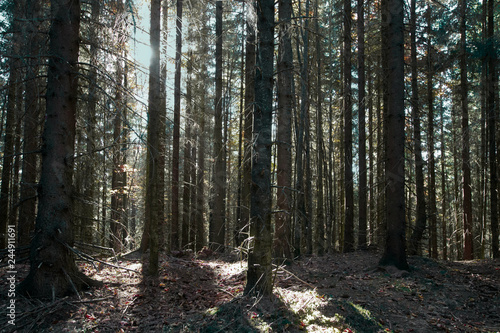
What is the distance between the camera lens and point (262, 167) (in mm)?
4953

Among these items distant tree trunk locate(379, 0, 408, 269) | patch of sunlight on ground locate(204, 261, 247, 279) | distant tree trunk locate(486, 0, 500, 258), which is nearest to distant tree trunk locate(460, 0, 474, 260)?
distant tree trunk locate(486, 0, 500, 258)

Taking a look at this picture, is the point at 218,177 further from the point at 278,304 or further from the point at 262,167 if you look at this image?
the point at 278,304

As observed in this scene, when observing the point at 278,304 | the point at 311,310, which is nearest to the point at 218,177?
the point at 278,304

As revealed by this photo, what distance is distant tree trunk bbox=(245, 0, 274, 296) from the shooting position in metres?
4.92

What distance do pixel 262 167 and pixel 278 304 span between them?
7.39 feet

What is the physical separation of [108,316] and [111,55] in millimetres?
4598

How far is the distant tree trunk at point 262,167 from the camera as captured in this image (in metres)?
4.92

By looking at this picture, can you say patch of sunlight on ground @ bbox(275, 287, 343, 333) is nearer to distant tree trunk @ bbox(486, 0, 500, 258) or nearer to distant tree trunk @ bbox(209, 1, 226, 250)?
distant tree trunk @ bbox(209, 1, 226, 250)

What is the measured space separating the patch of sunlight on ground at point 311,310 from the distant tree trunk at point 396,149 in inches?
132

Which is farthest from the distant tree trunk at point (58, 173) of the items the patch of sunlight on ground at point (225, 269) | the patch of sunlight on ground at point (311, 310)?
the patch of sunlight on ground at point (311, 310)

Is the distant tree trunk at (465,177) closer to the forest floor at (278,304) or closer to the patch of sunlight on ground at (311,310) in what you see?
the forest floor at (278,304)

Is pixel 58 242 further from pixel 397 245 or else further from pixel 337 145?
pixel 337 145

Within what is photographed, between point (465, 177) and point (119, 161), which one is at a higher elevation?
point (119, 161)

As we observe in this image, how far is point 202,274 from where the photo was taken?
7.78 metres
